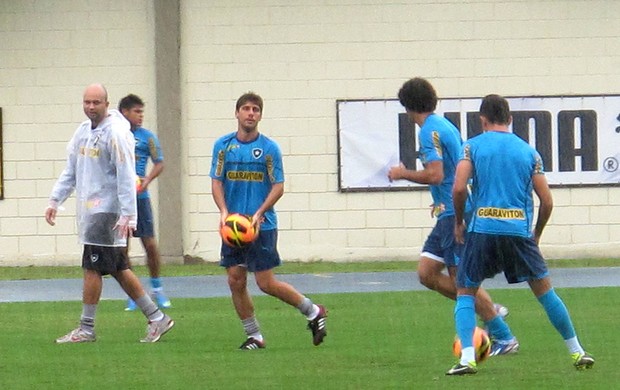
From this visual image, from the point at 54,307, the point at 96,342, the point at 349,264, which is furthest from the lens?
the point at 349,264

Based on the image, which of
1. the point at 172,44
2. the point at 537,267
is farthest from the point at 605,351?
the point at 172,44

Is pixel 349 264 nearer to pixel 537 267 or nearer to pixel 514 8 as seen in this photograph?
pixel 514 8

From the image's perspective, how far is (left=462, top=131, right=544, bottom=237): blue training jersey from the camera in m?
8.92

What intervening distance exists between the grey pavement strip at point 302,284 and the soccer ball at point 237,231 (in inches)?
213

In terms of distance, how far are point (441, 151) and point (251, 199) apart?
155 centimetres

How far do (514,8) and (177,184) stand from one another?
527 centimetres

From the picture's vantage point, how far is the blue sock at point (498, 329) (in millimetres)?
10219

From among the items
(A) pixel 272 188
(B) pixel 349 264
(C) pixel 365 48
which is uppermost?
(C) pixel 365 48

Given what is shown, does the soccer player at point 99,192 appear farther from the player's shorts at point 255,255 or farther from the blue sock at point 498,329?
the blue sock at point 498,329

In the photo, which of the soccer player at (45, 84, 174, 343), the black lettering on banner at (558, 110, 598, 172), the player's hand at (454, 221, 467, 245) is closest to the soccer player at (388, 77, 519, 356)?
the player's hand at (454, 221, 467, 245)

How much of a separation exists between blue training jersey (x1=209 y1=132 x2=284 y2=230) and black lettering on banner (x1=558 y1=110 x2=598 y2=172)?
1075 cm

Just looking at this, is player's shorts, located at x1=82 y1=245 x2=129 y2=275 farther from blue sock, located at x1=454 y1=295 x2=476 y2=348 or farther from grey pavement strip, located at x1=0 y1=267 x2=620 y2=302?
grey pavement strip, located at x1=0 y1=267 x2=620 y2=302

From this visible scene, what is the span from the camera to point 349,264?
20.5 metres

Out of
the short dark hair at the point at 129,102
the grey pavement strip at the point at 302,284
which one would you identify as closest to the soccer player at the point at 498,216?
the short dark hair at the point at 129,102
